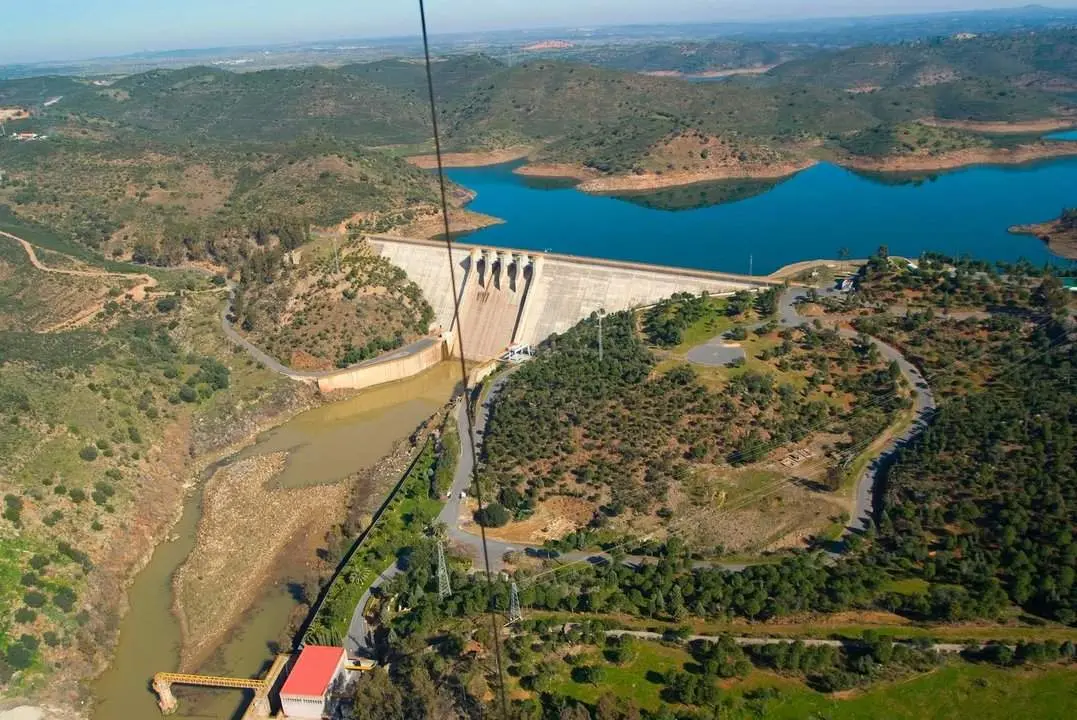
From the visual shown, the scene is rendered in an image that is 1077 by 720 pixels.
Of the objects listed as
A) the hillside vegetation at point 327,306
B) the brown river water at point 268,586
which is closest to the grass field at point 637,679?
the brown river water at point 268,586

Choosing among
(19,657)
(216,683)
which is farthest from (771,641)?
(19,657)

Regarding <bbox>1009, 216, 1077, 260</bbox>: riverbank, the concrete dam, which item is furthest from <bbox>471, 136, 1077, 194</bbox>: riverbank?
the concrete dam

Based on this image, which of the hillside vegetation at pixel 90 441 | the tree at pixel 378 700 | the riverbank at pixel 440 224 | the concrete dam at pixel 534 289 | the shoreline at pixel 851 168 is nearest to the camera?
the tree at pixel 378 700

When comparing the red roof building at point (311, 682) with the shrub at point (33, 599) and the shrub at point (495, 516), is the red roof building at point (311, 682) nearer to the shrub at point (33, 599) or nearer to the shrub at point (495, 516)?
the shrub at point (495, 516)

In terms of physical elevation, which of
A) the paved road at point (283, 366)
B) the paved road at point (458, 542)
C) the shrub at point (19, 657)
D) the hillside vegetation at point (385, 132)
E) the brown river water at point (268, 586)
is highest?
the hillside vegetation at point (385, 132)

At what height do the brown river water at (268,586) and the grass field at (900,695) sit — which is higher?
the grass field at (900,695)
